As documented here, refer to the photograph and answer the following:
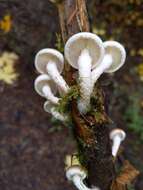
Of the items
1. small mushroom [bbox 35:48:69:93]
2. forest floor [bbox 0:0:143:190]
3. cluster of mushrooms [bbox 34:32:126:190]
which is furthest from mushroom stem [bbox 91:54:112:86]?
forest floor [bbox 0:0:143:190]

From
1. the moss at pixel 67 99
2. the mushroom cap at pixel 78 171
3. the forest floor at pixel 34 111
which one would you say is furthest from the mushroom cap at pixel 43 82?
the forest floor at pixel 34 111

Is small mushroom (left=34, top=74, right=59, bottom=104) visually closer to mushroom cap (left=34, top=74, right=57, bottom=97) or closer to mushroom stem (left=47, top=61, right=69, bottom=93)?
mushroom cap (left=34, top=74, right=57, bottom=97)

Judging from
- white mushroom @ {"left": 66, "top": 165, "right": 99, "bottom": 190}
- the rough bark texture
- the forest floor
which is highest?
the forest floor

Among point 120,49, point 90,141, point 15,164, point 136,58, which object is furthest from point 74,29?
point 136,58

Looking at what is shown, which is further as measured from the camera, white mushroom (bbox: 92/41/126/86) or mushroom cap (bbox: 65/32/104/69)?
white mushroom (bbox: 92/41/126/86)

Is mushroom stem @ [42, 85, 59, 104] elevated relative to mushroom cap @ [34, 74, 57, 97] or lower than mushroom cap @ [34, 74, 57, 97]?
lower

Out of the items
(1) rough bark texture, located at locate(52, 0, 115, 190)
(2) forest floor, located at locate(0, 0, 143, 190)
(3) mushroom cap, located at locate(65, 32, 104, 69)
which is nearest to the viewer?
(3) mushroom cap, located at locate(65, 32, 104, 69)

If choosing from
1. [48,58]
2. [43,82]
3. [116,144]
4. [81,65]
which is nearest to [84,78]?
[81,65]
